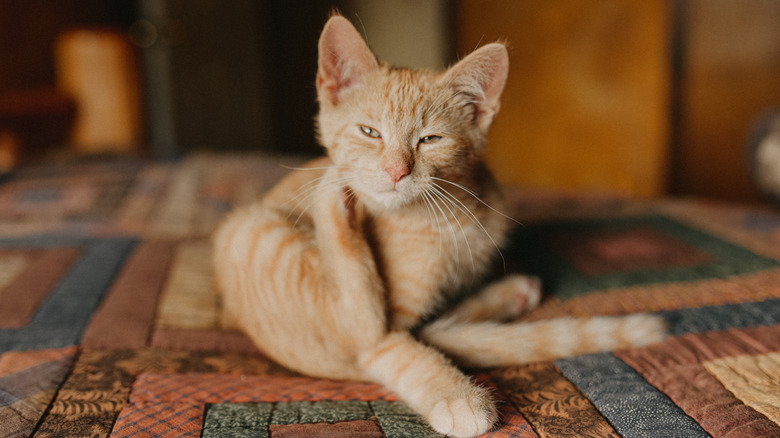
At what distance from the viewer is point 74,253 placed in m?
1.59

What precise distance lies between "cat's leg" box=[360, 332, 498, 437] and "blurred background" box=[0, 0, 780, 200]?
1.18 metres

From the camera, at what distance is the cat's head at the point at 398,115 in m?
1.02

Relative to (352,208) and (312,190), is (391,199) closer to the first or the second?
(352,208)

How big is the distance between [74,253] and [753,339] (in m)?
1.70

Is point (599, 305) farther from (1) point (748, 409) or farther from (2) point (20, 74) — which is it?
(2) point (20, 74)

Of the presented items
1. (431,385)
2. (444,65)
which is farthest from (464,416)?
(444,65)

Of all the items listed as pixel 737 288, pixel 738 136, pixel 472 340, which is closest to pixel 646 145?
pixel 738 136

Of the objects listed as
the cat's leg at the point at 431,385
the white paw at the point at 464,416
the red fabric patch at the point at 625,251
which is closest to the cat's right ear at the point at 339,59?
the cat's leg at the point at 431,385

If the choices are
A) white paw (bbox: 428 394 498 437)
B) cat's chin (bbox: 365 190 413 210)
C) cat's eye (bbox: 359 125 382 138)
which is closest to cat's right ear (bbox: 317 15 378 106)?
cat's eye (bbox: 359 125 382 138)

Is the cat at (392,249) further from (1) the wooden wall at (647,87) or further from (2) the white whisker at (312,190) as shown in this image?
(1) the wooden wall at (647,87)

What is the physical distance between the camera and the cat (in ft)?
3.34

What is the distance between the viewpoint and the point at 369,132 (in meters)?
1.09

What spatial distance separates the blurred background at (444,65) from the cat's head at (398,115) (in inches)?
28.6

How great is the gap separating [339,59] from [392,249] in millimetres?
400
